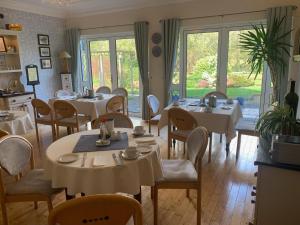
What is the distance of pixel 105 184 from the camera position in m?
1.71

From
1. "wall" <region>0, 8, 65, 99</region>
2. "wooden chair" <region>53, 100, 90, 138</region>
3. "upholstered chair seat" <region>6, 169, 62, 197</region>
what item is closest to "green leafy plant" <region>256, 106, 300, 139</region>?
"upholstered chair seat" <region>6, 169, 62, 197</region>

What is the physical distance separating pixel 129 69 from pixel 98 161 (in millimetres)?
4437

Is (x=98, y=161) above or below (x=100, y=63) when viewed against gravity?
below

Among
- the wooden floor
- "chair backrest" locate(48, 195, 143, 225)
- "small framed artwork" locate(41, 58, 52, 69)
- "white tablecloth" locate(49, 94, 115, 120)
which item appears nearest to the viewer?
"chair backrest" locate(48, 195, 143, 225)

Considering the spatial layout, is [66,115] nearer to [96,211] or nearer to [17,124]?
[17,124]

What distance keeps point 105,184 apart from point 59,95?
3549 mm

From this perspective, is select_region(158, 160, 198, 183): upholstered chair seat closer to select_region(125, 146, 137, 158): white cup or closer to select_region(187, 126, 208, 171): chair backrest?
select_region(187, 126, 208, 171): chair backrest

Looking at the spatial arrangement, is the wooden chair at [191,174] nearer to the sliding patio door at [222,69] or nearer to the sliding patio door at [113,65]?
the sliding patio door at [222,69]

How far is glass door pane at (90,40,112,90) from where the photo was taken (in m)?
6.17

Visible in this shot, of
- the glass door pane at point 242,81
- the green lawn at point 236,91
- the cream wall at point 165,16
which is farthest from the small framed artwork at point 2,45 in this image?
the glass door pane at point 242,81

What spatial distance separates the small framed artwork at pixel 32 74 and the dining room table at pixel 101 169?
3.95 metres

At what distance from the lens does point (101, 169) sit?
1695 mm

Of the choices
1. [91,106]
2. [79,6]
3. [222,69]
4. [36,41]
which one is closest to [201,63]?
[222,69]

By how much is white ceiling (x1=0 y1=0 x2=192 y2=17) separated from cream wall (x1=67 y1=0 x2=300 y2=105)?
11 centimetres
